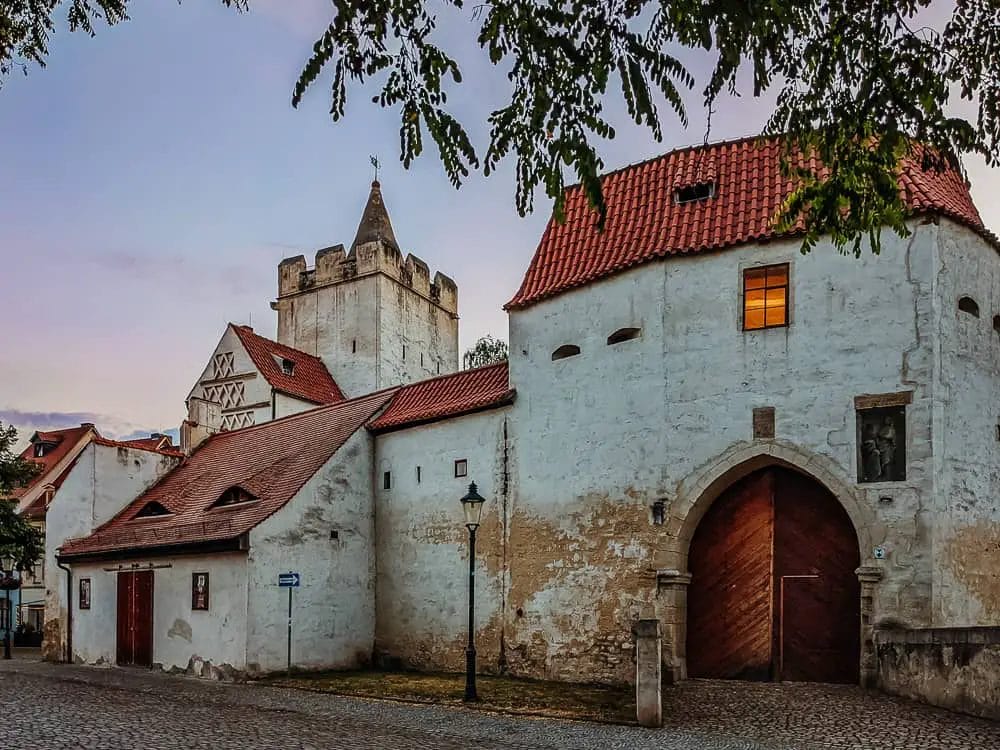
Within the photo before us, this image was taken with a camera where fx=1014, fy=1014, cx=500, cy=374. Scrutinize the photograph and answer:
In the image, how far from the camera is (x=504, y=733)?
451 inches

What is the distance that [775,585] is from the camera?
1563 cm

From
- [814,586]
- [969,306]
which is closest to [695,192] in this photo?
[969,306]

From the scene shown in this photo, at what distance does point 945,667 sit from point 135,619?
642 inches

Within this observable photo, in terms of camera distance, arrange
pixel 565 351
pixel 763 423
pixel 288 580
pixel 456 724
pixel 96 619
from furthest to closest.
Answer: pixel 96 619 < pixel 288 580 < pixel 565 351 < pixel 763 423 < pixel 456 724

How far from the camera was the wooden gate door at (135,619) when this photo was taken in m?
21.3

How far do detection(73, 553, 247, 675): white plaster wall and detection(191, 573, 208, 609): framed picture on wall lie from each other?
0.37ft

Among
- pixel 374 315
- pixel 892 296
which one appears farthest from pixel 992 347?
pixel 374 315

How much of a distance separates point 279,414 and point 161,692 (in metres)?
22.5

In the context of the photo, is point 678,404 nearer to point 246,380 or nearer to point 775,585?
point 775,585

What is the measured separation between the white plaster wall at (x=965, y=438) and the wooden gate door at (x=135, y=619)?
50.4 feet

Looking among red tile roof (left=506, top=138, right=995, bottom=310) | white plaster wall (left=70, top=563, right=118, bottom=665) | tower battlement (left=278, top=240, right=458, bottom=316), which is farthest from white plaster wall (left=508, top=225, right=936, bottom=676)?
tower battlement (left=278, top=240, right=458, bottom=316)

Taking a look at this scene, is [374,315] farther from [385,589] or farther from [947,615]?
[947,615]

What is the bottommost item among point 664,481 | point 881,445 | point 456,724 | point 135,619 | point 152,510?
point 135,619

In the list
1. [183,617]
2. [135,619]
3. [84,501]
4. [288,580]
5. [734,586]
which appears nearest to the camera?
[734,586]
